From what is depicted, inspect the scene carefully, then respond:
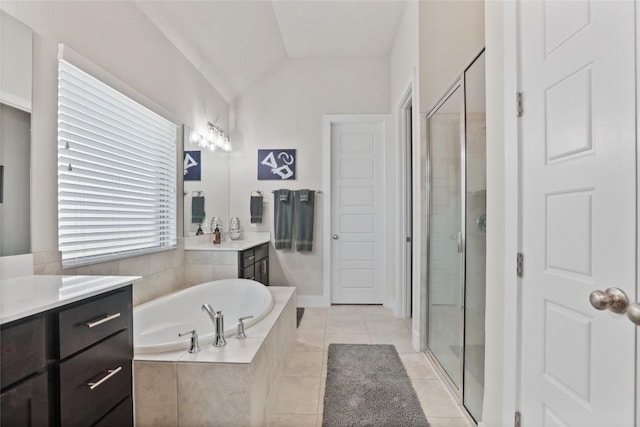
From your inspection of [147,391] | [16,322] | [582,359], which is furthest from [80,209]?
[582,359]

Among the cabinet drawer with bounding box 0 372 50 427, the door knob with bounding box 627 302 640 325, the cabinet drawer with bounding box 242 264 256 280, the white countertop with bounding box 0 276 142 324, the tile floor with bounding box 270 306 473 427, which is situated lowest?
the tile floor with bounding box 270 306 473 427

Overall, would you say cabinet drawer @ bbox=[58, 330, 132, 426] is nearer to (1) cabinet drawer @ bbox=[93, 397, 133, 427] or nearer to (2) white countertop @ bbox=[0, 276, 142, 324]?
(1) cabinet drawer @ bbox=[93, 397, 133, 427]

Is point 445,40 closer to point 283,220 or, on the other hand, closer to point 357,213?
point 357,213

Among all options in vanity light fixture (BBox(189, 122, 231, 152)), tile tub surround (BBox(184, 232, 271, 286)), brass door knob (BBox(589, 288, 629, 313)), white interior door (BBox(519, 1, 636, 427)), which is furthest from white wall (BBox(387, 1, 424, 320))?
vanity light fixture (BBox(189, 122, 231, 152))

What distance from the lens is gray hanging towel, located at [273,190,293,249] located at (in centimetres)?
392

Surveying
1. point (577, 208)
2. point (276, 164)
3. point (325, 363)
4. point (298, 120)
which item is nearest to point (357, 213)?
point (276, 164)

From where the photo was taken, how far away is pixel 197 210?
3.13 m

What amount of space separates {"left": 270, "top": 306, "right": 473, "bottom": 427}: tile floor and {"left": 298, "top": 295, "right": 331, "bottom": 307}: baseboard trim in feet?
0.34

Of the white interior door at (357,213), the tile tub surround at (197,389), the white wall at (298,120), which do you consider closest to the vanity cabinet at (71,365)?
the tile tub surround at (197,389)

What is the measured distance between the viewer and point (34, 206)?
4.86 ft

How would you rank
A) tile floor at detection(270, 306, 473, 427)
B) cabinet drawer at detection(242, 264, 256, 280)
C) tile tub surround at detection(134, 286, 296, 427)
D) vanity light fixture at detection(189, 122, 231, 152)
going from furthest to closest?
1. vanity light fixture at detection(189, 122, 231, 152)
2. cabinet drawer at detection(242, 264, 256, 280)
3. tile floor at detection(270, 306, 473, 427)
4. tile tub surround at detection(134, 286, 296, 427)

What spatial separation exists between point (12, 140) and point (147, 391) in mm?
1259

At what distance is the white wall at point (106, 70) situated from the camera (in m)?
1.50

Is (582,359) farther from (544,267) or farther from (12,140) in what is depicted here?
(12,140)
